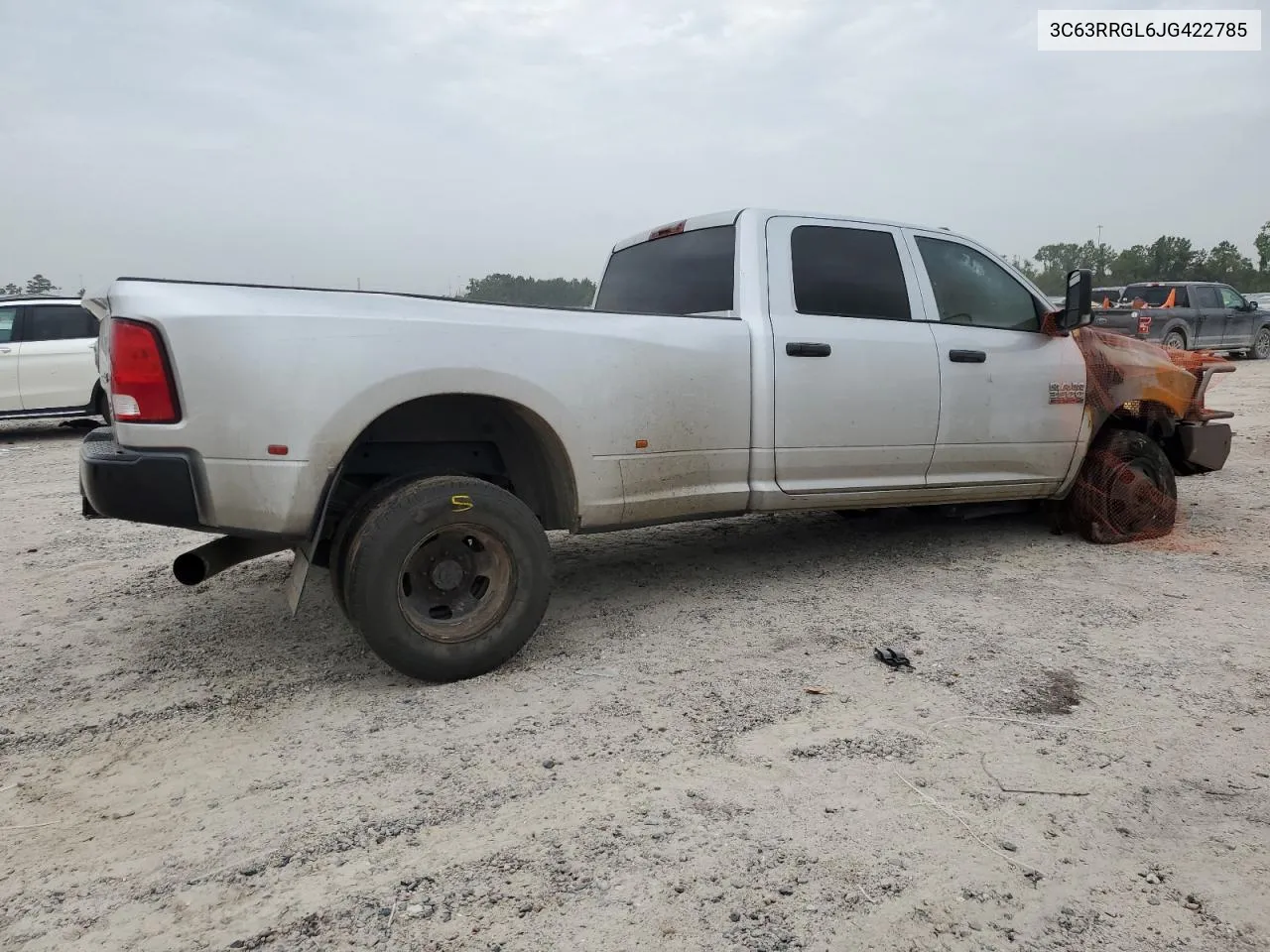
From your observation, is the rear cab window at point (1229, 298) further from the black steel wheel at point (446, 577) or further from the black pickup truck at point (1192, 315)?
the black steel wheel at point (446, 577)

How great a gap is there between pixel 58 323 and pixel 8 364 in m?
0.74

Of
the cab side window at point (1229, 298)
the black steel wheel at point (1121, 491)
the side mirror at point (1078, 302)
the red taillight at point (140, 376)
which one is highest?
the cab side window at point (1229, 298)

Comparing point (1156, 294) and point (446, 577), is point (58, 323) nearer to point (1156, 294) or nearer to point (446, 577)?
point (446, 577)

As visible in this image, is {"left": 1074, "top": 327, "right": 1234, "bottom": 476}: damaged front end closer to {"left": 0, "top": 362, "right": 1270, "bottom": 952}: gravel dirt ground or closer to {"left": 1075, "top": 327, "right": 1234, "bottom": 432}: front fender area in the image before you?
{"left": 1075, "top": 327, "right": 1234, "bottom": 432}: front fender area

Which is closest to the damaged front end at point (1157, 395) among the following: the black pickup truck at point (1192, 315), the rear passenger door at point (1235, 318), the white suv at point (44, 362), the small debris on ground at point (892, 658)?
the small debris on ground at point (892, 658)

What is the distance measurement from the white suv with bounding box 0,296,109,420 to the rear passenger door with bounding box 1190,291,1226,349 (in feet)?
61.2

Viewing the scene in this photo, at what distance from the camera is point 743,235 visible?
426 centimetres

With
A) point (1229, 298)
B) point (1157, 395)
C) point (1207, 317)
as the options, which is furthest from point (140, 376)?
point (1229, 298)

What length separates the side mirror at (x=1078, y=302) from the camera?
4715mm

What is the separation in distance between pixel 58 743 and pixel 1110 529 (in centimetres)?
527

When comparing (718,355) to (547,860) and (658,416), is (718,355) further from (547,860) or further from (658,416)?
(547,860)

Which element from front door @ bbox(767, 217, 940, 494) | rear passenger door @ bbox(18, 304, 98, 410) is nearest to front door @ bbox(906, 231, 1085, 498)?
front door @ bbox(767, 217, 940, 494)

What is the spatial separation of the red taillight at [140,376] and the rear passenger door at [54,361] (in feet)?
30.5

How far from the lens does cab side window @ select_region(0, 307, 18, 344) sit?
10711 mm
